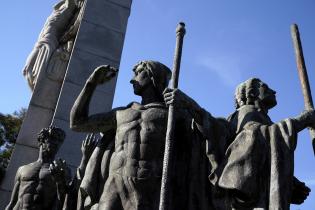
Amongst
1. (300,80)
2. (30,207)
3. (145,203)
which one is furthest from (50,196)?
(300,80)

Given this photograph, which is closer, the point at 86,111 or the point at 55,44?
the point at 86,111

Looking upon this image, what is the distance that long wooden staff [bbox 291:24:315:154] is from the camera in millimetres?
4723

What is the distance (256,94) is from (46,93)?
532 centimetres

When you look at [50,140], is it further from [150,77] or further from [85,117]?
[150,77]

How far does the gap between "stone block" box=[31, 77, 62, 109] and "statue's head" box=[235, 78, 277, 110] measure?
495cm

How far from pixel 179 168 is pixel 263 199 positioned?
4.09 feet

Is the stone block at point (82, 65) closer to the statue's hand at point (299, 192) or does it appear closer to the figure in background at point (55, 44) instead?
the figure in background at point (55, 44)

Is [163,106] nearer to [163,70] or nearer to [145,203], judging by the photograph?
[163,70]

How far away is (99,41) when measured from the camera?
9.84m

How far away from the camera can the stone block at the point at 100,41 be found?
9.73 m

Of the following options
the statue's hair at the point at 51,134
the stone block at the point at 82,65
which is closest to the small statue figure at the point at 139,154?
the statue's hair at the point at 51,134

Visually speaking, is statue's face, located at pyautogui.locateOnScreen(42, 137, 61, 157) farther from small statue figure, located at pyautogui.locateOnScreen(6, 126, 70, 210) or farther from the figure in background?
the figure in background

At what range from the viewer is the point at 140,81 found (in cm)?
578

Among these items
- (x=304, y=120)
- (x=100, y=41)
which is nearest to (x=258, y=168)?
(x=304, y=120)
